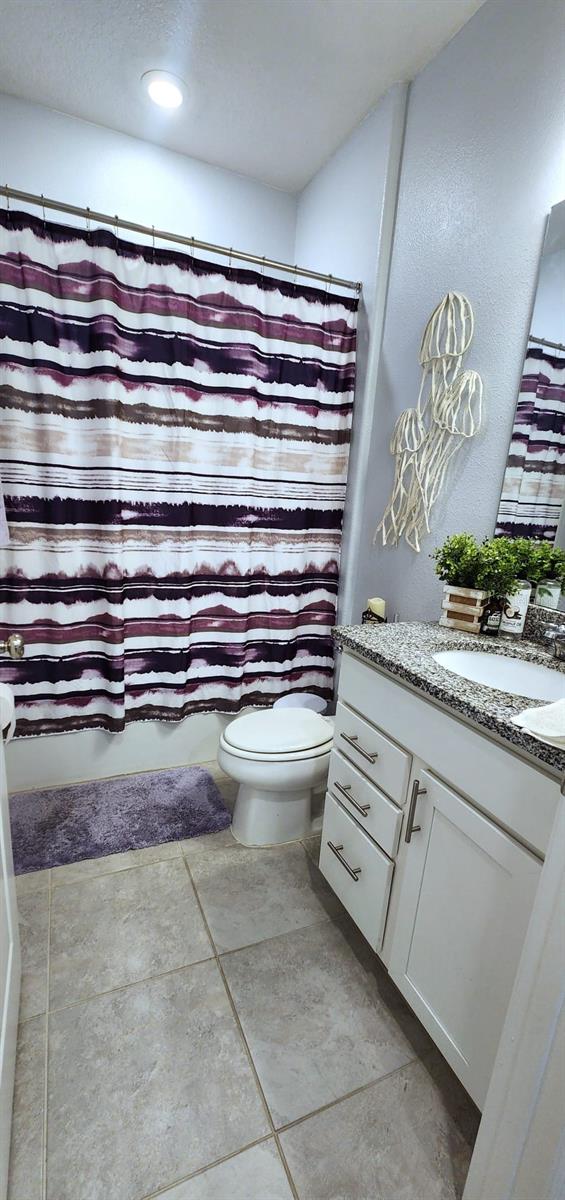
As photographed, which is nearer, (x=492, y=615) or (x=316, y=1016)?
(x=316, y=1016)

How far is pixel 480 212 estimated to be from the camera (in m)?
1.49

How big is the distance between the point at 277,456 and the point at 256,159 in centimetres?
132

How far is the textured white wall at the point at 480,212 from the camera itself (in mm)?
1309

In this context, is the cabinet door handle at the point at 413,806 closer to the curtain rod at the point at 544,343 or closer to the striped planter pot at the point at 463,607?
the striped planter pot at the point at 463,607

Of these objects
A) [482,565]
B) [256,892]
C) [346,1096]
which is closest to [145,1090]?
[346,1096]

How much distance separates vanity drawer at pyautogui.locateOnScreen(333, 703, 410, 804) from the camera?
111 centimetres

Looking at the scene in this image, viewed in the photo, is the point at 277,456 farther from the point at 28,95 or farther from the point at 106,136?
the point at 28,95

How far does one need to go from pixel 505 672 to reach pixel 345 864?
661mm

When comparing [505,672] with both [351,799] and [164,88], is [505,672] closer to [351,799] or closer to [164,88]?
[351,799]

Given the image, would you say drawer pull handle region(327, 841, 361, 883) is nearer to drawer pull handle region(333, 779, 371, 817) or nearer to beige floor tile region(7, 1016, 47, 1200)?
drawer pull handle region(333, 779, 371, 817)

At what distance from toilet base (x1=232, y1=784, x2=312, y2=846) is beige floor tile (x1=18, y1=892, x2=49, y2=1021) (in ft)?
2.12

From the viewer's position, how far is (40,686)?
6.31 ft

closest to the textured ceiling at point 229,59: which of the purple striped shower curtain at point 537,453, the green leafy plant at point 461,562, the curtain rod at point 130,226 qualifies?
the curtain rod at point 130,226


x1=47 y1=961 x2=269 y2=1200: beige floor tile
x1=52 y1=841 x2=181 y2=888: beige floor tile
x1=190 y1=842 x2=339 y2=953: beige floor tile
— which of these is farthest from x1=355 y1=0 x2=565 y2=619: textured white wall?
x1=47 y1=961 x2=269 y2=1200: beige floor tile
